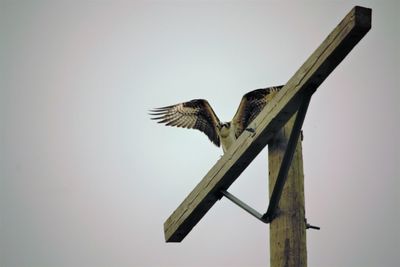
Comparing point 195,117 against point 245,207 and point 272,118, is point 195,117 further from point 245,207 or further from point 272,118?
point 272,118

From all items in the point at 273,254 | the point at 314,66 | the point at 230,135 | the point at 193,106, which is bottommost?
the point at 273,254

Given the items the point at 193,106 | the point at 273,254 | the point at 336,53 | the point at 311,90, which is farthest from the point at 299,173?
the point at 193,106

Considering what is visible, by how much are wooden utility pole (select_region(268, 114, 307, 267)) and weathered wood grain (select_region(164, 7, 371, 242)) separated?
16 centimetres

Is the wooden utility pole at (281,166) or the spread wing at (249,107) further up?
the spread wing at (249,107)

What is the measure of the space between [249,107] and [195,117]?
1157 mm

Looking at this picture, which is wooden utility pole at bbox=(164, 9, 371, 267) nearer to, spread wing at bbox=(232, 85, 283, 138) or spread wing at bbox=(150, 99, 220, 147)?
spread wing at bbox=(232, 85, 283, 138)

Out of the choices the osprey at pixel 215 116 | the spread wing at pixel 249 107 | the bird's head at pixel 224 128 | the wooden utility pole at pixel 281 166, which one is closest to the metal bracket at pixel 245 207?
the wooden utility pole at pixel 281 166

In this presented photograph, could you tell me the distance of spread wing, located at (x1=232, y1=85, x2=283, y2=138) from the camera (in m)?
5.54

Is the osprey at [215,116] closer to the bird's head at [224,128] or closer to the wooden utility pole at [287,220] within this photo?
the bird's head at [224,128]

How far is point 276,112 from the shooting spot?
121 inches

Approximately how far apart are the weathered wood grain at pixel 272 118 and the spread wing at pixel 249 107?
178 cm

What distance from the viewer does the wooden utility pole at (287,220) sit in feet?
11.2

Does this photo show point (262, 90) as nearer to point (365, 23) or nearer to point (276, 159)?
point (276, 159)

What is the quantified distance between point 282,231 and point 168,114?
12.1 feet
